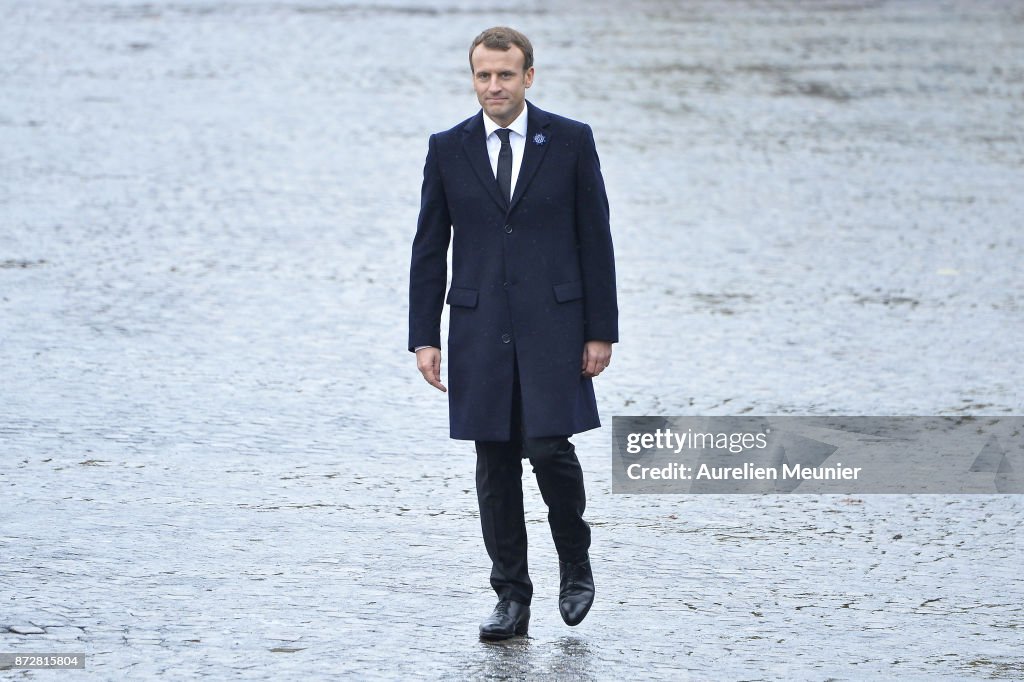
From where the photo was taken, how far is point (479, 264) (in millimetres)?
5184

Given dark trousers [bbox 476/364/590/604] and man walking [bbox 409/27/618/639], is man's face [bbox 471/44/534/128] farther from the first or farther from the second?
dark trousers [bbox 476/364/590/604]

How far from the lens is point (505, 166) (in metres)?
5.18

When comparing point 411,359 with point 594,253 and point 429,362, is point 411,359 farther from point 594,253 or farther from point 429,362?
point 594,253

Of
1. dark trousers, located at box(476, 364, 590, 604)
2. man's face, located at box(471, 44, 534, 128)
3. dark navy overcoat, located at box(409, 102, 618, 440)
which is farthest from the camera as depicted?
dark trousers, located at box(476, 364, 590, 604)

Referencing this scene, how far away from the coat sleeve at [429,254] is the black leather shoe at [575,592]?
0.79m

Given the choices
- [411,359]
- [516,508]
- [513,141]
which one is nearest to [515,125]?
[513,141]

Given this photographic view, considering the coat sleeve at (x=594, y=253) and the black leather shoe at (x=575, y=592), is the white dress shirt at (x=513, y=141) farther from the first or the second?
the black leather shoe at (x=575, y=592)

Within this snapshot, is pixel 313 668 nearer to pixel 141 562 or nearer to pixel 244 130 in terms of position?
pixel 141 562

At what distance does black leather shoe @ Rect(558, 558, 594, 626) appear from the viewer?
5.21 metres

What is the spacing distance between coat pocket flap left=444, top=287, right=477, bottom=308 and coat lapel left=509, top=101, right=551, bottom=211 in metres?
0.28

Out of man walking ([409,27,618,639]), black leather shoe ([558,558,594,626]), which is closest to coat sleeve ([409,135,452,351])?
man walking ([409,27,618,639])

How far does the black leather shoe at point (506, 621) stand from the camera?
5184 millimetres

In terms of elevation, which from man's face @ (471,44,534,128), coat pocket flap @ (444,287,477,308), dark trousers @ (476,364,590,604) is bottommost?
dark trousers @ (476,364,590,604)

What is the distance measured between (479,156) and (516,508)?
1.06m
